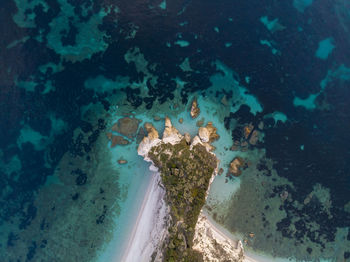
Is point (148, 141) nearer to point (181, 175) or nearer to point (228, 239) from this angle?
point (181, 175)

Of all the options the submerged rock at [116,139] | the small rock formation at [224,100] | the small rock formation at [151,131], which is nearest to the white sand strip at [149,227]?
the small rock formation at [151,131]

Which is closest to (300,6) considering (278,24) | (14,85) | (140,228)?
(278,24)

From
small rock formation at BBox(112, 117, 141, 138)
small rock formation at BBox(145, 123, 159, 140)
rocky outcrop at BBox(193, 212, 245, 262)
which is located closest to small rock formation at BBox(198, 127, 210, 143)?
small rock formation at BBox(145, 123, 159, 140)

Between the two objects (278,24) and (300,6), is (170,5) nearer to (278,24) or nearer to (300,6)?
(278,24)

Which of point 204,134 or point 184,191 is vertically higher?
point 204,134

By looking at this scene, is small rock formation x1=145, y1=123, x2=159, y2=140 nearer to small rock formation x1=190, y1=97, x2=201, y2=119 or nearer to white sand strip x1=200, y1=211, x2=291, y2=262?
small rock formation x1=190, y1=97, x2=201, y2=119

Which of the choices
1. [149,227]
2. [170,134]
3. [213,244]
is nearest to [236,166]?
[170,134]
